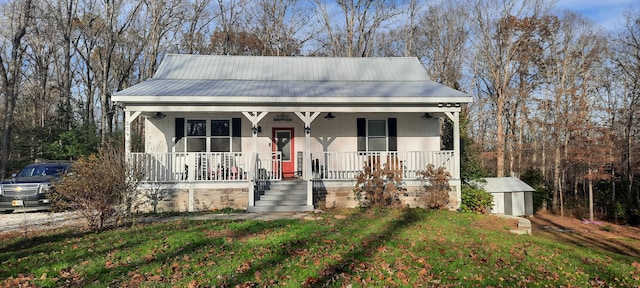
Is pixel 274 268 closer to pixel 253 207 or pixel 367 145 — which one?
pixel 253 207

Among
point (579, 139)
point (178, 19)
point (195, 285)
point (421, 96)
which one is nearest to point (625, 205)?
point (579, 139)

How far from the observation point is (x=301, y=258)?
5590 millimetres

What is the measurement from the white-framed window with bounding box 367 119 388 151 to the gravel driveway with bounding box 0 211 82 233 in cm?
878

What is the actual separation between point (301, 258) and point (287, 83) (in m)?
8.48

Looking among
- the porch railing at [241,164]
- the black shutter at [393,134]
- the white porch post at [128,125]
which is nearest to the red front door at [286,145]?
the porch railing at [241,164]

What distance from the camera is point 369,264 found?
17.7 feet

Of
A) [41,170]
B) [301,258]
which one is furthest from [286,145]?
[41,170]

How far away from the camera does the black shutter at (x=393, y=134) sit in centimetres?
1291

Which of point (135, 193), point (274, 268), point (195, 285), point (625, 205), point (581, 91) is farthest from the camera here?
point (581, 91)

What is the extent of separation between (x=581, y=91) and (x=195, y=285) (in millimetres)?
21245

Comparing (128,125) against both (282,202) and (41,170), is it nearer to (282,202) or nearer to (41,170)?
(41,170)

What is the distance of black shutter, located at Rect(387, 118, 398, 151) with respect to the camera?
12.9m

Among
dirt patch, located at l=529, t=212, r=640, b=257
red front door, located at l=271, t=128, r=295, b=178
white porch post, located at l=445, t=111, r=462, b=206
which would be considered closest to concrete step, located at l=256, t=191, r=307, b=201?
red front door, located at l=271, t=128, r=295, b=178

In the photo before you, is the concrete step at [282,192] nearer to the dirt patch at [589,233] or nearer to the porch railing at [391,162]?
the porch railing at [391,162]
